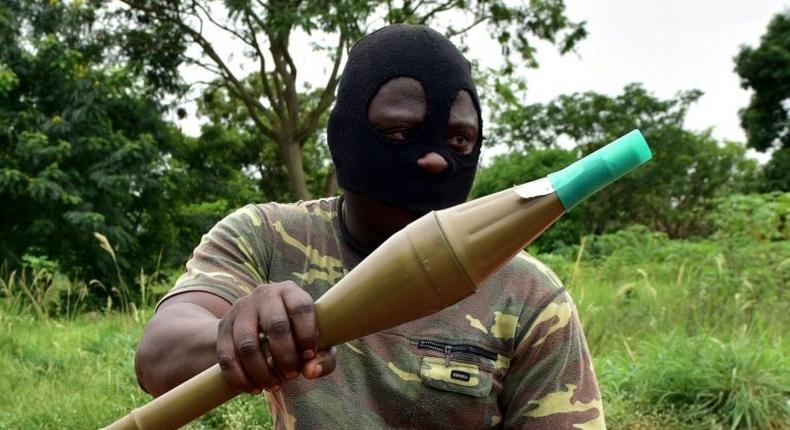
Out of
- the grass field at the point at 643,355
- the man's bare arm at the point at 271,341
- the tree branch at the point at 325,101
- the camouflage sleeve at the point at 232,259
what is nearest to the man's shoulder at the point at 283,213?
the camouflage sleeve at the point at 232,259

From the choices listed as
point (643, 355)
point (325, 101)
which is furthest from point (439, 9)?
point (643, 355)

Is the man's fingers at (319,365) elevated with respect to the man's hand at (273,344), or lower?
lower

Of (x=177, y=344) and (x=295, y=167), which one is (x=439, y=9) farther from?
(x=177, y=344)

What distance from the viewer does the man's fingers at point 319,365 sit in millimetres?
1196

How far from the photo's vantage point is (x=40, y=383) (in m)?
5.33

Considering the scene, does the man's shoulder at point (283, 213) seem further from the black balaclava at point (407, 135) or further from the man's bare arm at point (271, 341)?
the man's bare arm at point (271, 341)

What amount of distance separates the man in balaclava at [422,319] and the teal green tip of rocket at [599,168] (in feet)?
2.65

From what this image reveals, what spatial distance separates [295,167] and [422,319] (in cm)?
1586

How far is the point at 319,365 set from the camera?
1207 millimetres

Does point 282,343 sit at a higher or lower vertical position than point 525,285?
higher

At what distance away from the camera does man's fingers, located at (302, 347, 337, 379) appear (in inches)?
47.1

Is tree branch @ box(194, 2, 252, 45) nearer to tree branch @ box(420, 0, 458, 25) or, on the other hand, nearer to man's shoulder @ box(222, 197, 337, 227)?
tree branch @ box(420, 0, 458, 25)

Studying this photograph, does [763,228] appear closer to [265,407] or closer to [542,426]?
[265,407]

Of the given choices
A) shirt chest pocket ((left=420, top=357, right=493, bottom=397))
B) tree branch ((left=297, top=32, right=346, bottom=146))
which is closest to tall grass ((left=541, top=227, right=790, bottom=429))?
shirt chest pocket ((left=420, top=357, right=493, bottom=397))
